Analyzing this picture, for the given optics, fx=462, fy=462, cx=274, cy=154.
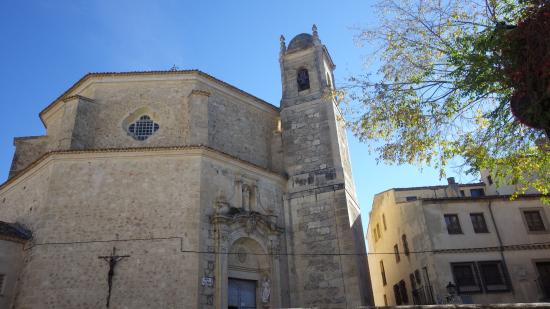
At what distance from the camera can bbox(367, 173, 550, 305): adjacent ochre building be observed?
57.1ft

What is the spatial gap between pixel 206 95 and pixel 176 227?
5444 mm

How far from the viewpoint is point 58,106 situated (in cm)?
1853

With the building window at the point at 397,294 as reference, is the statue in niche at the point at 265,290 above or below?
below

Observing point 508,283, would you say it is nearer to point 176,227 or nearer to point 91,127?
point 176,227

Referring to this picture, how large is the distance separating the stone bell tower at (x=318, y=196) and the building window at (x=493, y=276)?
15.9ft

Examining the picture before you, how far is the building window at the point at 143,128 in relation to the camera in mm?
17406

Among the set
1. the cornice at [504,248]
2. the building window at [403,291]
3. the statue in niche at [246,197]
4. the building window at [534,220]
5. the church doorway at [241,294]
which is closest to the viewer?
the church doorway at [241,294]

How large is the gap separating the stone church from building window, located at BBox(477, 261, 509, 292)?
492 cm

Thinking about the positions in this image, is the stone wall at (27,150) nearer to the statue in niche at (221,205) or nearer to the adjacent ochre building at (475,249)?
the statue in niche at (221,205)

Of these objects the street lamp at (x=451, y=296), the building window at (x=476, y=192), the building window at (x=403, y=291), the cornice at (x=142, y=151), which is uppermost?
the building window at (x=476, y=192)

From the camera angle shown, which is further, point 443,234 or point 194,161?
point 443,234


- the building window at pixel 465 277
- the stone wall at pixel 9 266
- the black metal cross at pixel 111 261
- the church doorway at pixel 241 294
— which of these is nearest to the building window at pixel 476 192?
the building window at pixel 465 277

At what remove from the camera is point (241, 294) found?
15.1 meters

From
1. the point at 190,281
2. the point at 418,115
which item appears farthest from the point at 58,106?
the point at 418,115
